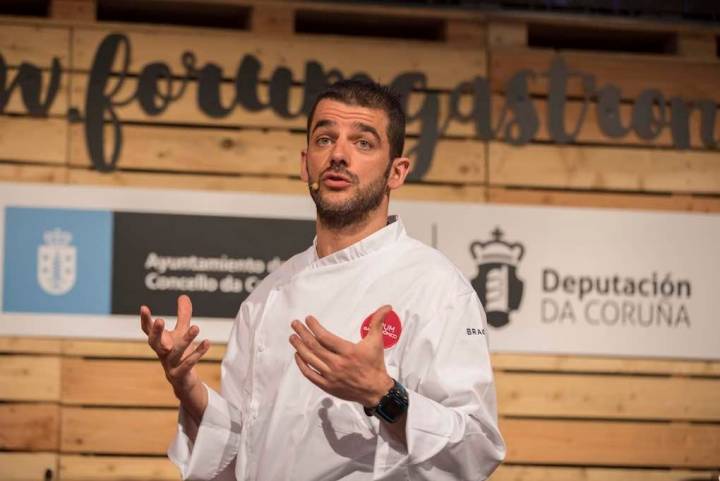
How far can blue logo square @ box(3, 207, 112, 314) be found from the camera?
6.50m

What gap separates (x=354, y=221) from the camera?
341 cm

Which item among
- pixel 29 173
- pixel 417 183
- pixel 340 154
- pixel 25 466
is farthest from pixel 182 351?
pixel 417 183

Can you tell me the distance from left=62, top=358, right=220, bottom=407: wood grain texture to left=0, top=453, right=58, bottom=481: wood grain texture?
33 cm

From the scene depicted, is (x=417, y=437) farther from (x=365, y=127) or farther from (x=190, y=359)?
(x=365, y=127)

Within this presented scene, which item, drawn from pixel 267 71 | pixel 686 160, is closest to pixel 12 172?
pixel 267 71

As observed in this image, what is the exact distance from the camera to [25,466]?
642 centimetres

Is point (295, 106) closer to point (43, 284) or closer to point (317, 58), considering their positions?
point (317, 58)

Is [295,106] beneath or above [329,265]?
above

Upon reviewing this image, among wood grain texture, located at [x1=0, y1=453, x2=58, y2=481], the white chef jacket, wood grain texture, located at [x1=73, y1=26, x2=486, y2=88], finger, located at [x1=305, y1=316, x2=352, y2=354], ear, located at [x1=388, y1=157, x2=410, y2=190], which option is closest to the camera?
finger, located at [x1=305, y1=316, x2=352, y2=354]

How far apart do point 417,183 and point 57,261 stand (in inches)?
81.6

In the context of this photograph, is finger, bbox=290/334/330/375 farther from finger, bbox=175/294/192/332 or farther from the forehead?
the forehead

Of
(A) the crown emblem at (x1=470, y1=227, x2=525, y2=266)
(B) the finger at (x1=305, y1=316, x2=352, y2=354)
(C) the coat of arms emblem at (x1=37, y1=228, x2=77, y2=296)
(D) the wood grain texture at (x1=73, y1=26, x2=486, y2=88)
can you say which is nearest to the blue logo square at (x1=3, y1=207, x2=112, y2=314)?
(C) the coat of arms emblem at (x1=37, y1=228, x2=77, y2=296)

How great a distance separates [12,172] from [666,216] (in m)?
3.76

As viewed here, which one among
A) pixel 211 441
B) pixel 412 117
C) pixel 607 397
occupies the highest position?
pixel 412 117
